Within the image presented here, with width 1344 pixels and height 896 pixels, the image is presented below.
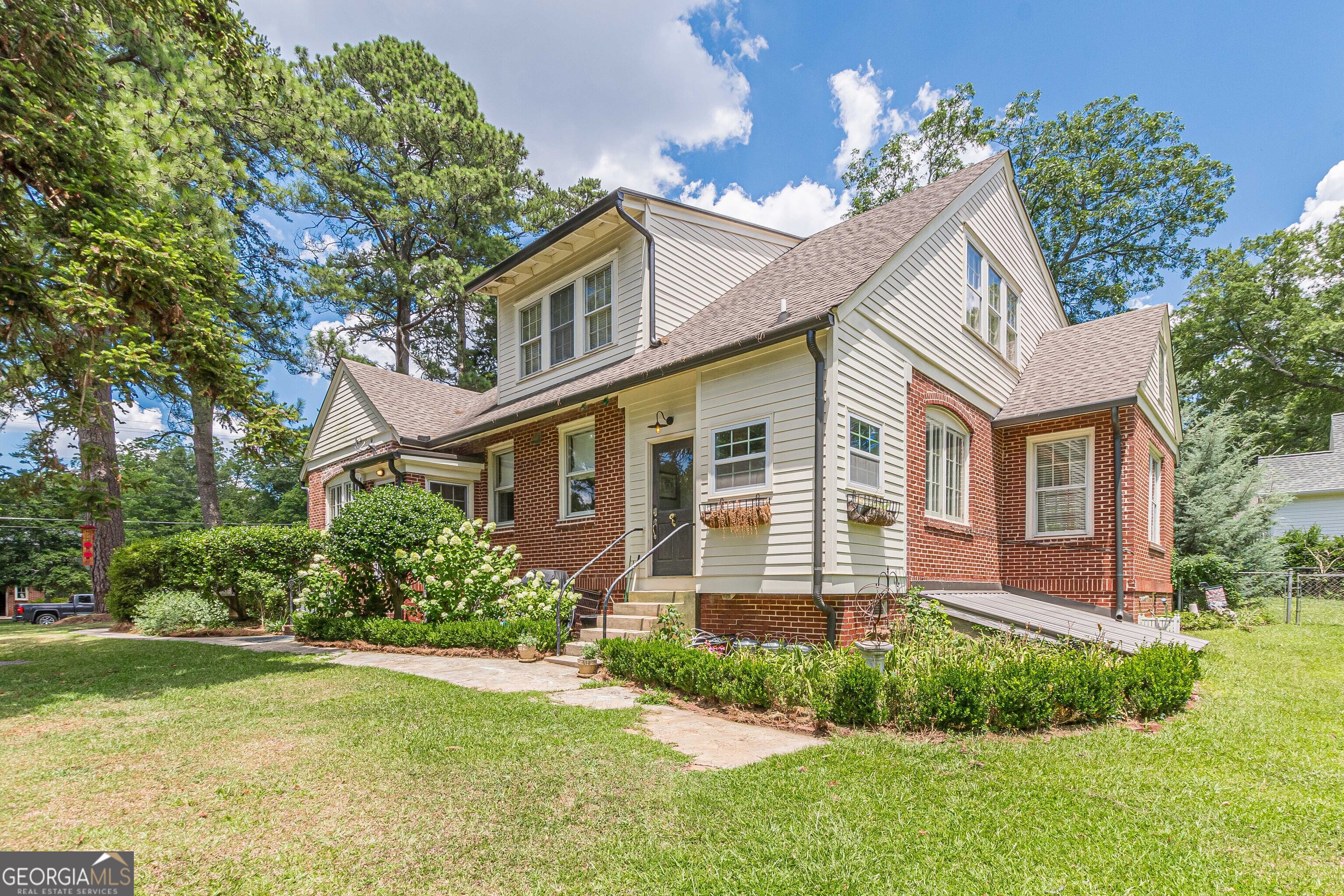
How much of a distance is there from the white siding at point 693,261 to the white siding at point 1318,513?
27.2 metres

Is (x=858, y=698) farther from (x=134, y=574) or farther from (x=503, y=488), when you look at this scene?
(x=134, y=574)

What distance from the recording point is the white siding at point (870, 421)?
26.0 ft

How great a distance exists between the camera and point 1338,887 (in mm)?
3037

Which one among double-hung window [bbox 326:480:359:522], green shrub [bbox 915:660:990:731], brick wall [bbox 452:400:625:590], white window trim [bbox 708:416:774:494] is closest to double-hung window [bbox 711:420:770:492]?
white window trim [bbox 708:416:774:494]

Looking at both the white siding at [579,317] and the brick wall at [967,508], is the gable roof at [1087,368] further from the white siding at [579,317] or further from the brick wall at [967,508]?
the white siding at [579,317]

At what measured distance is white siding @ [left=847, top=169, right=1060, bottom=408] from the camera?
9500mm

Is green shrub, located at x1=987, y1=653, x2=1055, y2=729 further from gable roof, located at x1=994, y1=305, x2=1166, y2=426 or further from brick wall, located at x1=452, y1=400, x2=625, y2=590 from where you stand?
gable roof, located at x1=994, y1=305, x2=1166, y2=426

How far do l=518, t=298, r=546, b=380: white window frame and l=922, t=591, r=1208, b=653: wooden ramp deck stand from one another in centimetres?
815

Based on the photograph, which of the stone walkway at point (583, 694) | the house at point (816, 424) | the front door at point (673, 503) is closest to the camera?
the stone walkway at point (583, 694)

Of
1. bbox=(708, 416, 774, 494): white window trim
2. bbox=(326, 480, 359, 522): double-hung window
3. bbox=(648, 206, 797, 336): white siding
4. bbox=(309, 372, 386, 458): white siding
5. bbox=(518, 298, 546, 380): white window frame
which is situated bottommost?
bbox=(326, 480, 359, 522): double-hung window

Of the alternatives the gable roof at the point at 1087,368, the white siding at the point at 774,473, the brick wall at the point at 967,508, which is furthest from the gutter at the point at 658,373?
the gable roof at the point at 1087,368

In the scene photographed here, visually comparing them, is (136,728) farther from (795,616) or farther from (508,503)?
(508,503)

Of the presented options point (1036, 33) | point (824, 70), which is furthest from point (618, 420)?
point (1036, 33)

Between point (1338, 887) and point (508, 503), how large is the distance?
12.1m
